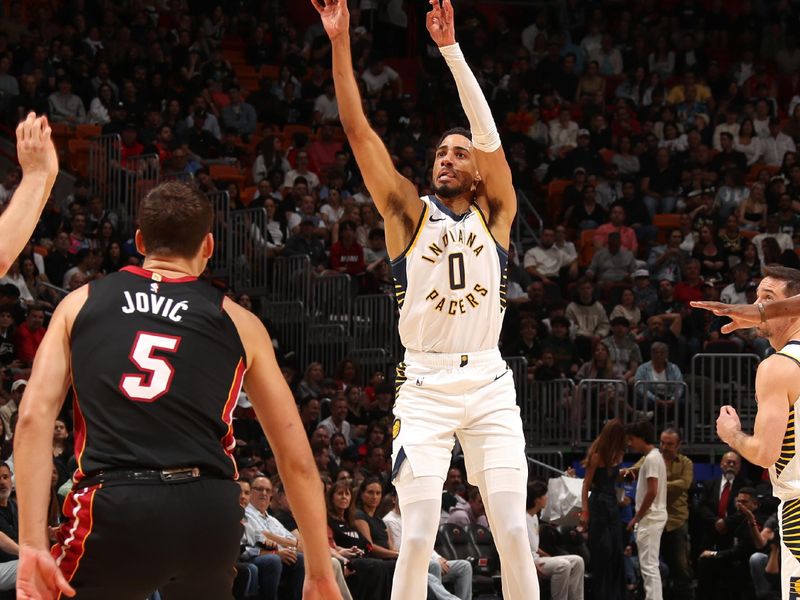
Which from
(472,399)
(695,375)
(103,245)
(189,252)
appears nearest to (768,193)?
(695,375)

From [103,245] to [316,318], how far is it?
299cm

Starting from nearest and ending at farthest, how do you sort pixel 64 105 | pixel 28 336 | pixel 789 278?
1. pixel 789 278
2. pixel 28 336
3. pixel 64 105

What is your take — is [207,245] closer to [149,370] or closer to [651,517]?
[149,370]

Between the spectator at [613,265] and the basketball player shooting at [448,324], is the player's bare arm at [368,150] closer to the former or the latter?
the basketball player shooting at [448,324]

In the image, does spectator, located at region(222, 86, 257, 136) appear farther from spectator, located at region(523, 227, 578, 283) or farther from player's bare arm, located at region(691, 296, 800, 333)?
player's bare arm, located at region(691, 296, 800, 333)

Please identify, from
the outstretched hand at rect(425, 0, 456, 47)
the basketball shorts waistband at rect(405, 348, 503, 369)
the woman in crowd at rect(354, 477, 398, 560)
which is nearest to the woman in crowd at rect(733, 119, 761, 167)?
the woman in crowd at rect(354, 477, 398, 560)

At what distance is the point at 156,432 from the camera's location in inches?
165

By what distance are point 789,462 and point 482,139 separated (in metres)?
2.38

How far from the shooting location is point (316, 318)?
702 inches

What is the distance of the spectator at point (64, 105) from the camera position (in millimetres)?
19375

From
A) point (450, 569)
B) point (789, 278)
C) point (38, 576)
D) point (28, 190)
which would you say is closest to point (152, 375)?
point (38, 576)

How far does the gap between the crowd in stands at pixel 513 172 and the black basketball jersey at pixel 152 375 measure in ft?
22.7

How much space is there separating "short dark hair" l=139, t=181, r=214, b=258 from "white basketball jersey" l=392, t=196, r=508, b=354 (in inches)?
108

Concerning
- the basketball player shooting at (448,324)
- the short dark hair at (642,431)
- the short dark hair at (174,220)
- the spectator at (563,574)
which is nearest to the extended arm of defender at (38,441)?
the short dark hair at (174,220)
